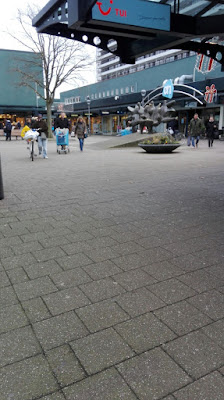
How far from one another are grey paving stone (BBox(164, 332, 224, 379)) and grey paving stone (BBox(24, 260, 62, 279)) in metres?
1.53

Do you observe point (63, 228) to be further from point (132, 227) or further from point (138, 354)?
point (138, 354)

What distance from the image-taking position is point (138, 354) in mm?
2178

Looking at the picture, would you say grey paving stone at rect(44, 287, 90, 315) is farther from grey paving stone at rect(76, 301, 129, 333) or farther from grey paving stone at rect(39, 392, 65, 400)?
grey paving stone at rect(39, 392, 65, 400)

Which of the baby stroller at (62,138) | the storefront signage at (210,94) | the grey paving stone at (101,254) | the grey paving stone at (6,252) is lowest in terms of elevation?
the grey paving stone at (101,254)

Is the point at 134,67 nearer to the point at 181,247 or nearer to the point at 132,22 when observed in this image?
the point at 132,22

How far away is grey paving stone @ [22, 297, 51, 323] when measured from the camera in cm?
260

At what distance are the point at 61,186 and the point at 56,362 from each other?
19.5ft

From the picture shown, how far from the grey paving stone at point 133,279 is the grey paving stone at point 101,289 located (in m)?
0.07

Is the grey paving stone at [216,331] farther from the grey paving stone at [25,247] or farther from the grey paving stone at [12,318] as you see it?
the grey paving stone at [25,247]

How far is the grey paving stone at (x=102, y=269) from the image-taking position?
329cm

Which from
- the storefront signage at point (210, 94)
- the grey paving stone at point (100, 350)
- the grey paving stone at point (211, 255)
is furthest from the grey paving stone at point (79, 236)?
the storefront signage at point (210, 94)

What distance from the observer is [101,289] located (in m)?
3.01

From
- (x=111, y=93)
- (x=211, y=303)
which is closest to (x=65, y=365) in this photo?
(x=211, y=303)

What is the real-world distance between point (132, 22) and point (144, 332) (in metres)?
4.78
